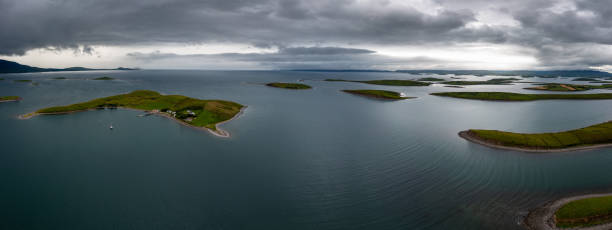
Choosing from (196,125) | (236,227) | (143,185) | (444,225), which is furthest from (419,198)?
(196,125)

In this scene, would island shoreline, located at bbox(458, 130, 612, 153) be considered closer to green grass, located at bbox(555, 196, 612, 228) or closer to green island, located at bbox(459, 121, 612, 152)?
green island, located at bbox(459, 121, 612, 152)

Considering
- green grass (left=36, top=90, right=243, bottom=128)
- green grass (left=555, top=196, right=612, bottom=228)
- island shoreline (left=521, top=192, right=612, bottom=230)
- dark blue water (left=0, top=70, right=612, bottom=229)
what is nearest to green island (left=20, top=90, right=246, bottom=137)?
green grass (left=36, top=90, right=243, bottom=128)

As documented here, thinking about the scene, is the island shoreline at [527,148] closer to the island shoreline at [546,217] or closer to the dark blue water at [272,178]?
the dark blue water at [272,178]

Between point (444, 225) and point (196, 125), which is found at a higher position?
point (196, 125)

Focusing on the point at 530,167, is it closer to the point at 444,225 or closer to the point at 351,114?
the point at 444,225

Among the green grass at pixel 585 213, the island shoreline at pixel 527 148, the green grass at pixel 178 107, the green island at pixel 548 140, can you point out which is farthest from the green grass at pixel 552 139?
the green grass at pixel 178 107

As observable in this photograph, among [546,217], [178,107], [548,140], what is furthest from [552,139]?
[178,107]
